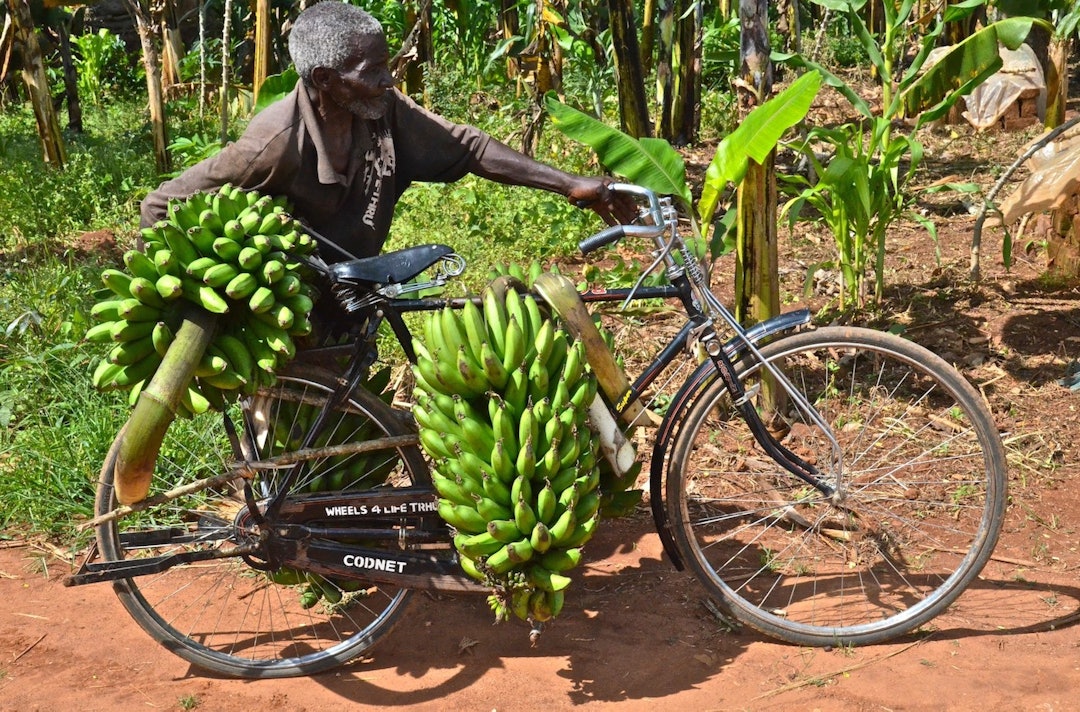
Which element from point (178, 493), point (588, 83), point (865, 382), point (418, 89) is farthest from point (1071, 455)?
point (418, 89)

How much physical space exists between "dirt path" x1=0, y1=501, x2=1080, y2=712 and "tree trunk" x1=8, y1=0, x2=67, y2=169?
525 cm

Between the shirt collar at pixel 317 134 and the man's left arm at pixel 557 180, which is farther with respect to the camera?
the man's left arm at pixel 557 180

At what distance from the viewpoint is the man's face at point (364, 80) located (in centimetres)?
307

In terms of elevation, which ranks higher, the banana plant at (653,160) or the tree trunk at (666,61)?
the tree trunk at (666,61)

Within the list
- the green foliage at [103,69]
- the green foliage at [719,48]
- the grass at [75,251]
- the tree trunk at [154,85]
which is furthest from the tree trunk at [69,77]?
the green foliage at [719,48]

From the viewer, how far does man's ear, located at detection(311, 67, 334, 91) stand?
309 cm

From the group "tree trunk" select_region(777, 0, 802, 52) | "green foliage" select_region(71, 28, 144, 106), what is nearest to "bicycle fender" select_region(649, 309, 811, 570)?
"tree trunk" select_region(777, 0, 802, 52)

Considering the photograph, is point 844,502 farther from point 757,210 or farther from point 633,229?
point 757,210

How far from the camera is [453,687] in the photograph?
334cm

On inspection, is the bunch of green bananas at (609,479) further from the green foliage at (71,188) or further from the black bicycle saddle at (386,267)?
the green foliage at (71,188)

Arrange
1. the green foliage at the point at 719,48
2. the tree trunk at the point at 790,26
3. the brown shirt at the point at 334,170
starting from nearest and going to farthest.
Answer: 1. the brown shirt at the point at 334,170
2. the tree trunk at the point at 790,26
3. the green foliage at the point at 719,48

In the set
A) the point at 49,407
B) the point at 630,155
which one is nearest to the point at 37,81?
the point at 49,407

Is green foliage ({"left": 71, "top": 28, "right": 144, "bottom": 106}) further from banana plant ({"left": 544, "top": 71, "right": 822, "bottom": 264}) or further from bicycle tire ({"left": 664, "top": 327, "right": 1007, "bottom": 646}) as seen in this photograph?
bicycle tire ({"left": 664, "top": 327, "right": 1007, "bottom": 646})

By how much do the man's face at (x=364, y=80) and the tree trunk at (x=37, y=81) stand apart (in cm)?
581
